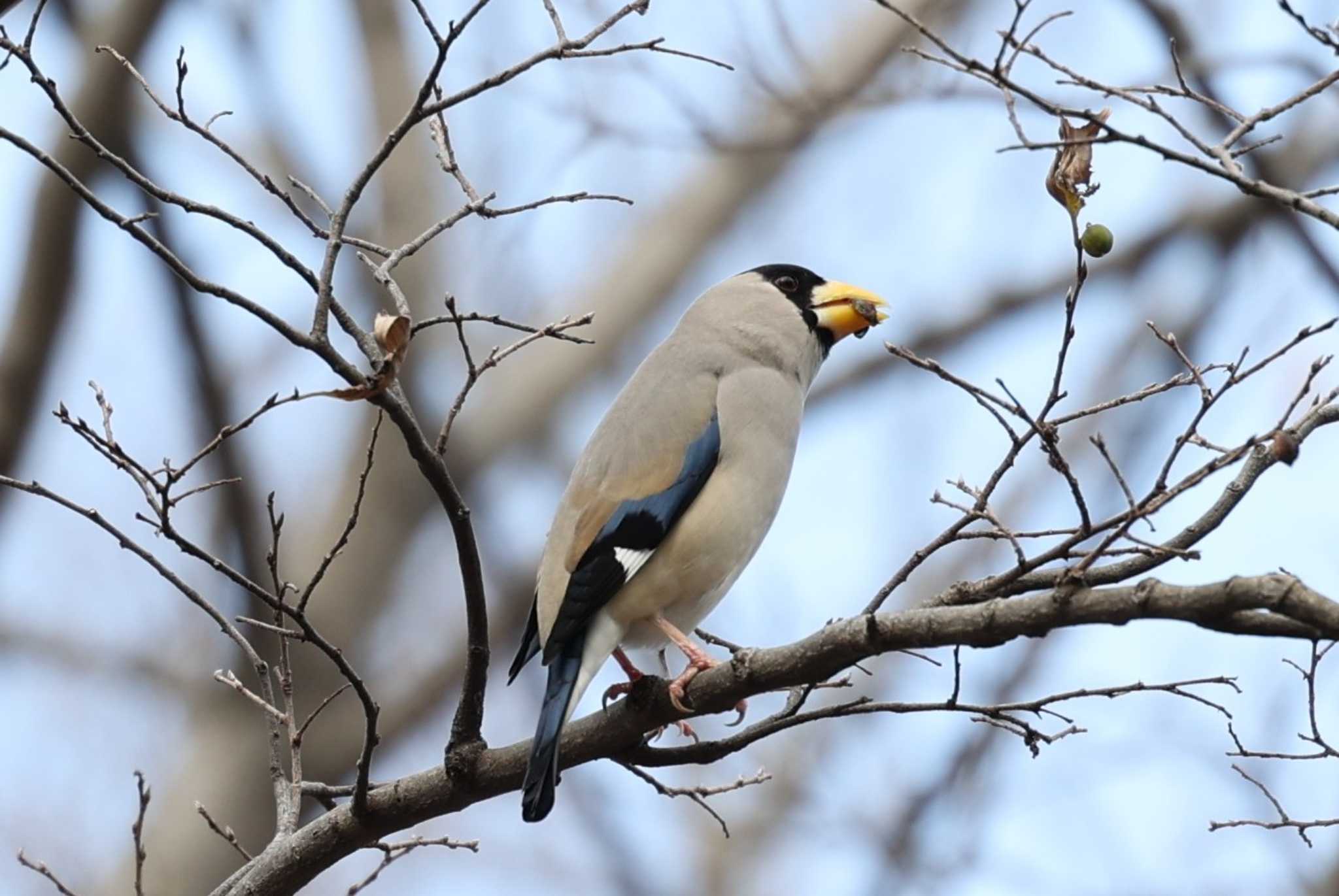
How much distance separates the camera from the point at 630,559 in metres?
4.61

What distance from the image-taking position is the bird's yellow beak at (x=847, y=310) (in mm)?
5934

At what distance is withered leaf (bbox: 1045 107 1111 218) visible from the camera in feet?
10.8

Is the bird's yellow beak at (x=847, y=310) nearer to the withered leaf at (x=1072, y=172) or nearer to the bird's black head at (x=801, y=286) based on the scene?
the bird's black head at (x=801, y=286)

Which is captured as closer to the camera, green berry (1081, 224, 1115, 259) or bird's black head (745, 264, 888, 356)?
green berry (1081, 224, 1115, 259)

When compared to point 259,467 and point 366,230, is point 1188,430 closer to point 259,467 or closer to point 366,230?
point 259,467

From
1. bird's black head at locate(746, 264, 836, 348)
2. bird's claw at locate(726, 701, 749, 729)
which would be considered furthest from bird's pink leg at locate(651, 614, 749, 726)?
bird's black head at locate(746, 264, 836, 348)

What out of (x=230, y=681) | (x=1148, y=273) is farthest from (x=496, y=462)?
(x=230, y=681)

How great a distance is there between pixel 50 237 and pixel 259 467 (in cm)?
243

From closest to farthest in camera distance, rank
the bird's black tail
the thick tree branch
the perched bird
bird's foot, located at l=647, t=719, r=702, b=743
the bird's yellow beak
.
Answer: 1. the thick tree branch
2. the bird's black tail
3. bird's foot, located at l=647, t=719, r=702, b=743
4. the perched bird
5. the bird's yellow beak

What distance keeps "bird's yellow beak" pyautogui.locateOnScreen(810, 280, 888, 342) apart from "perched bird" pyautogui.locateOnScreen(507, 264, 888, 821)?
1.33 ft

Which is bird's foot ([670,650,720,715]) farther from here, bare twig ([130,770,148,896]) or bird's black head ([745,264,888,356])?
bird's black head ([745,264,888,356])

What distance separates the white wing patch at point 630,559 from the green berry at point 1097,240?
65.2 inches

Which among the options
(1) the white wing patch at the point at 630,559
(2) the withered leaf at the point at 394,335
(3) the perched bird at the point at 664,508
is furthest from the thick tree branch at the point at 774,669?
(2) the withered leaf at the point at 394,335

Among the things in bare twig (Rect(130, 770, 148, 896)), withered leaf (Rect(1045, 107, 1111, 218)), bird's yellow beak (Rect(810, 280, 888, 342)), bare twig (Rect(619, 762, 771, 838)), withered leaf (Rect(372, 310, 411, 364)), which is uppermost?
bird's yellow beak (Rect(810, 280, 888, 342))
